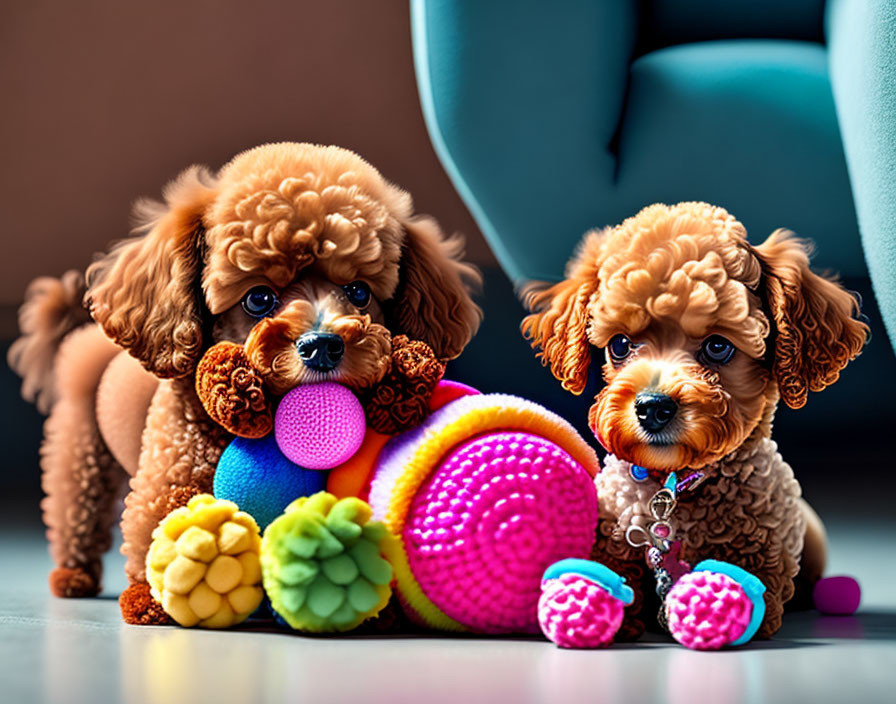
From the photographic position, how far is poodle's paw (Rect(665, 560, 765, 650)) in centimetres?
136

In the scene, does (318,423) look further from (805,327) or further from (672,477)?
(805,327)

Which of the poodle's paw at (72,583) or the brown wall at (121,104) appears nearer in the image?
the poodle's paw at (72,583)

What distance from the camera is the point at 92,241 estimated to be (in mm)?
4129

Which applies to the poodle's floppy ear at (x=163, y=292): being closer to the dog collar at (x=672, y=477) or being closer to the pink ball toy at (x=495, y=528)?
the pink ball toy at (x=495, y=528)

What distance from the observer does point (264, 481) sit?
1.51 meters

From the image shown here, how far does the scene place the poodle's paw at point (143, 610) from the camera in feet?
5.11

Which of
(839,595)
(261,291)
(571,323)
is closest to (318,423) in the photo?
(261,291)

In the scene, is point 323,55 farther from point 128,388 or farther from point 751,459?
point 751,459

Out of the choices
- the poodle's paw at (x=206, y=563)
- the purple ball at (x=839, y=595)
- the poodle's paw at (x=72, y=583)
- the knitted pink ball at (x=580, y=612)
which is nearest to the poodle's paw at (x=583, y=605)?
the knitted pink ball at (x=580, y=612)

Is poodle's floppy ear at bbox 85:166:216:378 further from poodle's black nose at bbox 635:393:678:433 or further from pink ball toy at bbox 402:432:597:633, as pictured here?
poodle's black nose at bbox 635:393:678:433

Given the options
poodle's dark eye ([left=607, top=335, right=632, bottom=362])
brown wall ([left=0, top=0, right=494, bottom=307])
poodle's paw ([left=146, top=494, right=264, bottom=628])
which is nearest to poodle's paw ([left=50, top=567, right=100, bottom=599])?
poodle's paw ([left=146, top=494, right=264, bottom=628])

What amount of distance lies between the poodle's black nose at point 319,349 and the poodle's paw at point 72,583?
2.21 feet

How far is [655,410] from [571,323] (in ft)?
0.69

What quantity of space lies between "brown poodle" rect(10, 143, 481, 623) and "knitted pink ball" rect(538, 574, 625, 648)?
34cm
